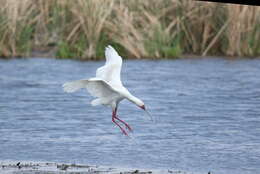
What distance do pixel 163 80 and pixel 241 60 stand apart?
2.93m

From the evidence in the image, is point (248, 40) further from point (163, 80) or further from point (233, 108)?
point (233, 108)

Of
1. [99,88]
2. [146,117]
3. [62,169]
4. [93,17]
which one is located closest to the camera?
[62,169]

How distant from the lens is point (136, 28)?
63.3 feet

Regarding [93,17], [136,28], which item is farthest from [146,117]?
[136,28]

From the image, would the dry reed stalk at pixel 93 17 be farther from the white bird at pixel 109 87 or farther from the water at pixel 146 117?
the white bird at pixel 109 87

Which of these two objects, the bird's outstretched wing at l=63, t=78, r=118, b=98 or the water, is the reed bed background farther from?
the bird's outstretched wing at l=63, t=78, r=118, b=98

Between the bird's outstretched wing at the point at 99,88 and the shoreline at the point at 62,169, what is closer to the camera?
the shoreline at the point at 62,169

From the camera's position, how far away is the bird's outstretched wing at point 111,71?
9835 millimetres

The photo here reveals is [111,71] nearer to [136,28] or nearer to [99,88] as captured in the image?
[99,88]

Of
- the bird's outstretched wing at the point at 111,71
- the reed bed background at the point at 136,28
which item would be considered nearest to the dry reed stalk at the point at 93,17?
the reed bed background at the point at 136,28

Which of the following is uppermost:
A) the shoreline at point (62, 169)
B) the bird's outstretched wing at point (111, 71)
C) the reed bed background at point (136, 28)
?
the bird's outstretched wing at point (111, 71)

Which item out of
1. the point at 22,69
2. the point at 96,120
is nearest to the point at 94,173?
the point at 96,120

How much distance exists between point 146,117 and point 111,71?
9.67ft

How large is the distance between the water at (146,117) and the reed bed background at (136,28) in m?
0.40
